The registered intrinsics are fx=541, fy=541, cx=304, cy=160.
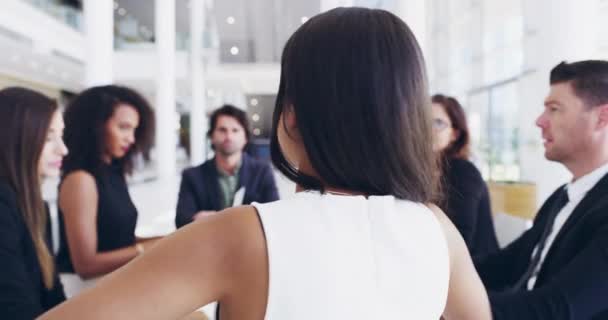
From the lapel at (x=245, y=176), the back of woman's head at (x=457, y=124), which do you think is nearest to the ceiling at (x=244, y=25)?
the lapel at (x=245, y=176)

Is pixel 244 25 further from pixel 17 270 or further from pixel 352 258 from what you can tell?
pixel 352 258

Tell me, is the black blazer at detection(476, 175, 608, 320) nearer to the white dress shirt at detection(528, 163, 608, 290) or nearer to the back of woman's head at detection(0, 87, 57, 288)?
the white dress shirt at detection(528, 163, 608, 290)

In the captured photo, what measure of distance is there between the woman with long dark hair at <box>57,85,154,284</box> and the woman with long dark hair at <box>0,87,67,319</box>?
1.39 feet

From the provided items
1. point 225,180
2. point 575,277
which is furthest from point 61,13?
point 575,277

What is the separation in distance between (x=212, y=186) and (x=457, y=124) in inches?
60.2

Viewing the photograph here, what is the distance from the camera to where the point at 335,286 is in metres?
0.69

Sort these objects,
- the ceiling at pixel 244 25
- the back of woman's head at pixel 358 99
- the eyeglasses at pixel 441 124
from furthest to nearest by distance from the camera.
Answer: the ceiling at pixel 244 25 → the eyeglasses at pixel 441 124 → the back of woman's head at pixel 358 99

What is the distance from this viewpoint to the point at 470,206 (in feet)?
8.02

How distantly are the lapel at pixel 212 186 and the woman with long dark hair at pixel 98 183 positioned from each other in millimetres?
752

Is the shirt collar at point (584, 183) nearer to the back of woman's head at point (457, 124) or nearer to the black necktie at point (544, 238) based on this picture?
the black necktie at point (544, 238)

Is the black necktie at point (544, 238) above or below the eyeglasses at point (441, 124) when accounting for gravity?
below

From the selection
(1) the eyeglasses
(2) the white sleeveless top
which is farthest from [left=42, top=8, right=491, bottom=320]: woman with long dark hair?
(1) the eyeglasses

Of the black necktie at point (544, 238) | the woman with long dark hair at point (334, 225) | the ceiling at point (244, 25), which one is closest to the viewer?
the woman with long dark hair at point (334, 225)

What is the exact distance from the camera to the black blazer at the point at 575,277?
1247 mm
